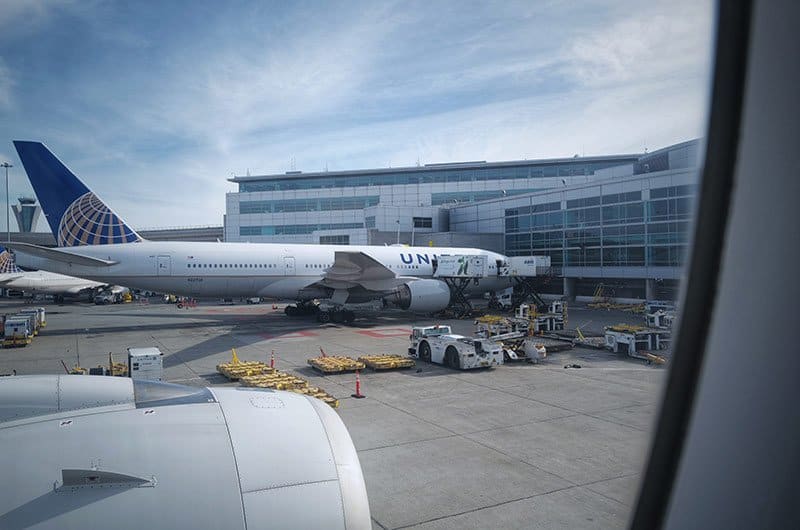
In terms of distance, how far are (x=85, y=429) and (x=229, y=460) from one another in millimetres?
954

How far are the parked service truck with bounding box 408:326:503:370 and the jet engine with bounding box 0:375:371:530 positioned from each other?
11.1m

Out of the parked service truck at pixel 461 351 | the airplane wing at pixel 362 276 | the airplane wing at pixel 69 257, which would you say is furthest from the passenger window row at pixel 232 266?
the parked service truck at pixel 461 351

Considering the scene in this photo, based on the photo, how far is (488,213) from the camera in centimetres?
4438

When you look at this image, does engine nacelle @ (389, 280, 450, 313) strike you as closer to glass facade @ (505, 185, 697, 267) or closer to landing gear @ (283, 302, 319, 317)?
landing gear @ (283, 302, 319, 317)

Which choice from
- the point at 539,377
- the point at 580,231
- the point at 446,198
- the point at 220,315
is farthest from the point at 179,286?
the point at 446,198

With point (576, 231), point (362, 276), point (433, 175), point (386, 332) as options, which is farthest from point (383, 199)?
point (386, 332)

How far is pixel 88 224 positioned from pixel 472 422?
20.5 m

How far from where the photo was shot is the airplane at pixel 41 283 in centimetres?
4153

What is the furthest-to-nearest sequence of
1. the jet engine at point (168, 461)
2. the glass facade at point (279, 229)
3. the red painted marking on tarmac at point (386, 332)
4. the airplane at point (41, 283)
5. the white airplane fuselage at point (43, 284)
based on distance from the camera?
the glass facade at point (279, 229), the airplane at point (41, 283), the white airplane fuselage at point (43, 284), the red painted marking on tarmac at point (386, 332), the jet engine at point (168, 461)

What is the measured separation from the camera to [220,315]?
3172cm

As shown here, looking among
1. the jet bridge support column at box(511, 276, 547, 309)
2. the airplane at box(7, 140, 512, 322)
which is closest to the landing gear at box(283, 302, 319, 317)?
the airplane at box(7, 140, 512, 322)

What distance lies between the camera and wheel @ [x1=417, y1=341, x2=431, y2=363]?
53.9 ft

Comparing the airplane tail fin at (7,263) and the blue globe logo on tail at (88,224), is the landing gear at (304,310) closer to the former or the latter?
the blue globe logo on tail at (88,224)

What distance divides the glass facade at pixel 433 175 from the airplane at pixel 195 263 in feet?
125
